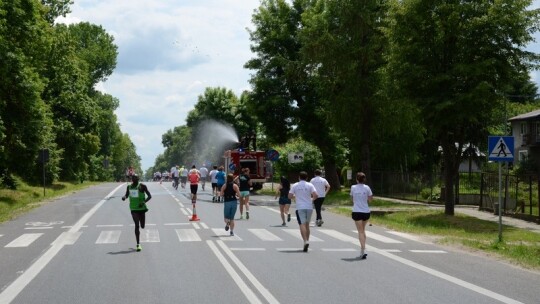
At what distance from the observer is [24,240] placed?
1755 centimetres

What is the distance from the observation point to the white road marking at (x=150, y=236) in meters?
17.2

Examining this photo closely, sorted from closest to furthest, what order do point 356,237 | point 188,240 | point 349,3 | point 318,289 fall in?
point 318,289, point 188,240, point 356,237, point 349,3

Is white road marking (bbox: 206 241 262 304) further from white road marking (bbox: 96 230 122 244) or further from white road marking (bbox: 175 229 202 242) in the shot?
white road marking (bbox: 96 230 122 244)

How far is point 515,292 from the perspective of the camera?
10055mm

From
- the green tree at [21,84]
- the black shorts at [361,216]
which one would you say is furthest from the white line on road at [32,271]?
the green tree at [21,84]

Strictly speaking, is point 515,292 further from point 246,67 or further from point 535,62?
point 246,67

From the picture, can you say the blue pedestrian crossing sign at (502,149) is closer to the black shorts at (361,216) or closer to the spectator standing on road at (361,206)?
the spectator standing on road at (361,206)

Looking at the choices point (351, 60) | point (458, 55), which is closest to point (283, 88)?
point (351, 60)

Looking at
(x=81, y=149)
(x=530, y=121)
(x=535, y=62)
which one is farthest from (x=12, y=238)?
(x=530, y=121)

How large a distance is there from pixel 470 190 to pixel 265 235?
22458mm

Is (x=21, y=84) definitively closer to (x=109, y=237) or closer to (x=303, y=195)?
(x=109, y=237)

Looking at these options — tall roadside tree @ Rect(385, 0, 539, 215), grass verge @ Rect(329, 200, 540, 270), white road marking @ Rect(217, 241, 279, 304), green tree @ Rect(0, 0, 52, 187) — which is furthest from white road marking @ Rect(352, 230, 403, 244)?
green tree @ Rect(0, 0, 52, 187)

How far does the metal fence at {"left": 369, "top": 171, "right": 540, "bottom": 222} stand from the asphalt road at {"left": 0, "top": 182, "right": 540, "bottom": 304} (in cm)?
1103

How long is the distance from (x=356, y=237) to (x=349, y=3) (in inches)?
743
